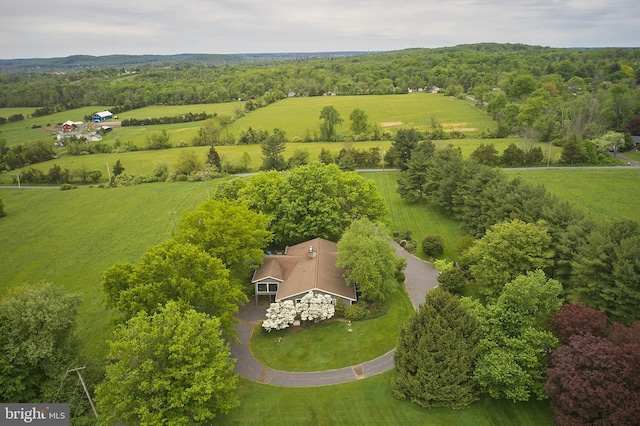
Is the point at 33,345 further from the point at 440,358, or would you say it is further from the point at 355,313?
the point at 440,358

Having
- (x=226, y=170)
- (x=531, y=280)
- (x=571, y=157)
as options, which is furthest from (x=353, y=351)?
Result: (x=571, y=157)

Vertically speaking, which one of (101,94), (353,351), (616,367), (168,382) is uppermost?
(101,94)

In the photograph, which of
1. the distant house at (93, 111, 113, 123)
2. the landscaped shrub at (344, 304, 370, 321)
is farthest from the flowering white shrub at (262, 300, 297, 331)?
the distant house at (93, 111, 113, 123)

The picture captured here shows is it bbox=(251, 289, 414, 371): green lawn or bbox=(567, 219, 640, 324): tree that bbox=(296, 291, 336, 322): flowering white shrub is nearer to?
bbox=(251, 289, 414, 371): green lawn

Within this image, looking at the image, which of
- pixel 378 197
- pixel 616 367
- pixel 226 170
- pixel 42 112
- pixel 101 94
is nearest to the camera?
pixel 616 367

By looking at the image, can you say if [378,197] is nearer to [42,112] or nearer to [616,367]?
[616,367]

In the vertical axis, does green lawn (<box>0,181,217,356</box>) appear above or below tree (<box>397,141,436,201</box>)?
below

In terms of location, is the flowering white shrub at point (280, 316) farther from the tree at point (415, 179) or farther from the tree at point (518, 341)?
the tree at point (415, 179)
